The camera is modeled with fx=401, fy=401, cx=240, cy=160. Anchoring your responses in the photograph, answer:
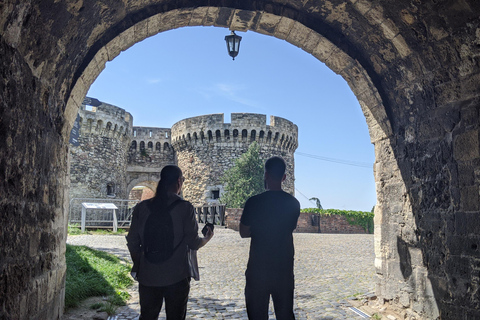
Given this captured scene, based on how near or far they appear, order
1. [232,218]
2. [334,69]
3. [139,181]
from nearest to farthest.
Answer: [334,69]
[232,218]
[139,181]

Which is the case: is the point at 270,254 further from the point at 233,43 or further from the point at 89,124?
the point at 89,124

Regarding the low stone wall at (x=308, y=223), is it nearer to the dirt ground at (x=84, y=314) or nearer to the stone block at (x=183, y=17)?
the dirt ground at (x=84, y=314)

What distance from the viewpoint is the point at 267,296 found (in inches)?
100.0

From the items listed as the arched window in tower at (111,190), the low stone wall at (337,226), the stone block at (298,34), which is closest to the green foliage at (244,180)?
the low stone wall at (337,226)

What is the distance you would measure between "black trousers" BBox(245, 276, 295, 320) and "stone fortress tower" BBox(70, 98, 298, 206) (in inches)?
810

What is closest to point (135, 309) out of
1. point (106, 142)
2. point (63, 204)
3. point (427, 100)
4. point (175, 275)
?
point (63, 204)

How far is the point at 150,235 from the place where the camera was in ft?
8.12

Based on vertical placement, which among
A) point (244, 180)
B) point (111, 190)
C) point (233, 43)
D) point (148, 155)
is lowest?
point (111, 190)

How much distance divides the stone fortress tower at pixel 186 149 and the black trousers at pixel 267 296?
67.5ft

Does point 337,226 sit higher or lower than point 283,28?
lower

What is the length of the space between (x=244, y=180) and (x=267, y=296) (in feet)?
59.6

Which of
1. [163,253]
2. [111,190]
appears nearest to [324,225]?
[111,190]

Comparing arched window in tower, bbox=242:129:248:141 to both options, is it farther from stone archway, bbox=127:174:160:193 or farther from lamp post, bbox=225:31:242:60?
lamp post, bbox=225:31:242:60

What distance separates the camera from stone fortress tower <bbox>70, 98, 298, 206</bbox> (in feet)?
72.8
